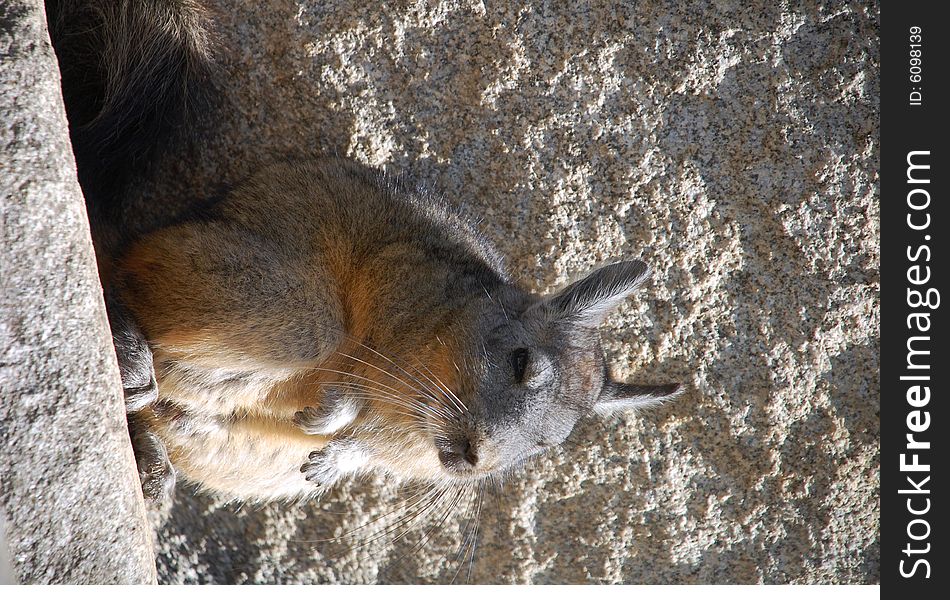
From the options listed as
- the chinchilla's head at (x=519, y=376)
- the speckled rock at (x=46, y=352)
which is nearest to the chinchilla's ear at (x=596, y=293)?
the chinchilla's head at (x=519, y=376)

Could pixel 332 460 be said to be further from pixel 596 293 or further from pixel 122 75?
pixel 122 75

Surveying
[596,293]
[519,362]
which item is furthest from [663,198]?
[519,362]

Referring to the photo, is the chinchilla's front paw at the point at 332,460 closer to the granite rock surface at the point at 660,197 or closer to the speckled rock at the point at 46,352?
the granite rock surface at the point at 660,197

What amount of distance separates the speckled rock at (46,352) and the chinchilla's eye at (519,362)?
3.33 feet

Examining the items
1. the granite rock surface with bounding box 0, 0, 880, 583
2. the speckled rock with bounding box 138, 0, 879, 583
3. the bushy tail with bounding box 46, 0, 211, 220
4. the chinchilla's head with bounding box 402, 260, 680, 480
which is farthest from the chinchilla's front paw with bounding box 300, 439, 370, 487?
the bushy tail with bounding box 46, 0, 211, 220

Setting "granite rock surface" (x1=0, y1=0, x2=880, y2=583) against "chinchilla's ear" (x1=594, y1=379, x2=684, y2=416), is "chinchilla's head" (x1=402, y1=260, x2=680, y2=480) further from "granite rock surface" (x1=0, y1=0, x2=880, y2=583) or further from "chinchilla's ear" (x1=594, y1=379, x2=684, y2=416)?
"granite rock surface" (x1=0, y1=0, x2=880, y2=583)

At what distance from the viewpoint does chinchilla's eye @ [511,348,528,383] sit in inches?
88.7

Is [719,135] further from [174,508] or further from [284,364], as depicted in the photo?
[174,508]

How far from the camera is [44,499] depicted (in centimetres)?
168

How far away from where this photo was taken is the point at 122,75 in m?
2.58

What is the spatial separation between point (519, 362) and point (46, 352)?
1173mm

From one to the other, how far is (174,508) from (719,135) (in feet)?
8.24

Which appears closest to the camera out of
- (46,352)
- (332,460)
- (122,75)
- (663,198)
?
(46,352)

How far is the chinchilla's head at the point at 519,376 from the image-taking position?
Answer: 2.21 metres
